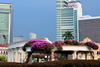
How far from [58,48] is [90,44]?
22.3ft

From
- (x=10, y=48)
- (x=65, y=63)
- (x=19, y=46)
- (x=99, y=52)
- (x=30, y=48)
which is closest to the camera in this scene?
(x=65, y=63)

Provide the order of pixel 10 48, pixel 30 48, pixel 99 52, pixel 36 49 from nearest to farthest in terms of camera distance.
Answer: pixel 36 49 → pixel 30 48 → pixel 10 48 → pixel 99 52

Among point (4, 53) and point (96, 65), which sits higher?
point (96, 65)

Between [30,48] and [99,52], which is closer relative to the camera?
[30,48]

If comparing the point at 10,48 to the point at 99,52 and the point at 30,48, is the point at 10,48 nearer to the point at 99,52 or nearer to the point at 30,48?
the point at 30,48

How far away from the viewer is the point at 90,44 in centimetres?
4066

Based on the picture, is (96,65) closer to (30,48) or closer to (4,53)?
(30,48)

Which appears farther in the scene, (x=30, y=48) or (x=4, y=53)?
(x=4, y=53)

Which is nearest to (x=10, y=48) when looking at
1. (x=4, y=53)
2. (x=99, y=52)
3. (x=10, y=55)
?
(x=10, y=55)

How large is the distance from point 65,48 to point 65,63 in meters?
15.8

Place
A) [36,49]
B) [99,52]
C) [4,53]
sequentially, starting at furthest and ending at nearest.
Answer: [4,53]
[99,52]
[36,49]

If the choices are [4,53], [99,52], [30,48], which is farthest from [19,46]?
[4,53]

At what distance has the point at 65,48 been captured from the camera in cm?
3866

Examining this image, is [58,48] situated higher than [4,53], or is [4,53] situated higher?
[58,48]
